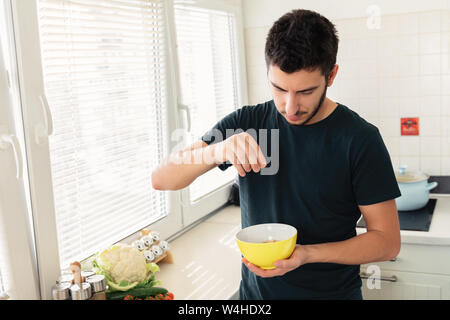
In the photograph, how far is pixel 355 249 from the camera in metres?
1.16

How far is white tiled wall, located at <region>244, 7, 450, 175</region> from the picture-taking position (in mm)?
2443

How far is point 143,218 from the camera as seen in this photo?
1966 millimetres

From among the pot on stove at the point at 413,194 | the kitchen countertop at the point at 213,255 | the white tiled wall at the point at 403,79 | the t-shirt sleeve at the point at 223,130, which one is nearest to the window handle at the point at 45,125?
the t-shirt sleeve at the point at 223,130

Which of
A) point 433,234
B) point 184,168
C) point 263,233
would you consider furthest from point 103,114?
point 433,234

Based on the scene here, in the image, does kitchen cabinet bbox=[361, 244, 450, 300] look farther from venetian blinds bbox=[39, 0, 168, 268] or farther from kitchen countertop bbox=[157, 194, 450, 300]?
venetian blinds bbox=[39, 0, 168, 268]

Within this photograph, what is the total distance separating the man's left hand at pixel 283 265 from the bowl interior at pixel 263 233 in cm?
7

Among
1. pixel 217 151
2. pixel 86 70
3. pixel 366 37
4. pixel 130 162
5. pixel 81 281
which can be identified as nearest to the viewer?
pixel 217 151

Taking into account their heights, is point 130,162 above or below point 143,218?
above

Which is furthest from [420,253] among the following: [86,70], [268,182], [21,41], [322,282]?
[21,41]

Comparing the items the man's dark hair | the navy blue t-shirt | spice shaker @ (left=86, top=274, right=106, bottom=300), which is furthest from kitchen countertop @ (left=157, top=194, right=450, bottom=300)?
the man's dark hair

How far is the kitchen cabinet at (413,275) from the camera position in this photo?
1967 millimetres

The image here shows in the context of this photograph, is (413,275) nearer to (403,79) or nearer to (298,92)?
(403,79)

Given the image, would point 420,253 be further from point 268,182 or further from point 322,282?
point 268,182

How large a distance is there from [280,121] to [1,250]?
0.82 m
